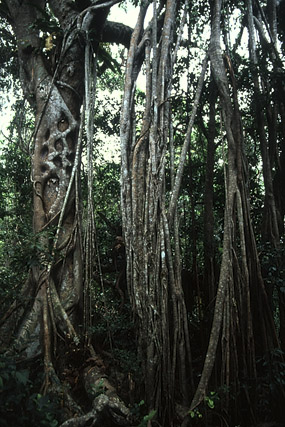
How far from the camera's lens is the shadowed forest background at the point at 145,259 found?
2.51 m

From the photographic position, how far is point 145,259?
2.74 metres

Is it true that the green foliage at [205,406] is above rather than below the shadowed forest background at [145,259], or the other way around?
below

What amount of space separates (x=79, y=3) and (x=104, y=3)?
414mm

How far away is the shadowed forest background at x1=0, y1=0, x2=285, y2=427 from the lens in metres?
2.51

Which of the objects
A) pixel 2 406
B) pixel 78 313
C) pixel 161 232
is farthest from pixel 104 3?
pixel 2 406

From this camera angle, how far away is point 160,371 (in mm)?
2498

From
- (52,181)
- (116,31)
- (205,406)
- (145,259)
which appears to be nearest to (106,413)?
(205,406)

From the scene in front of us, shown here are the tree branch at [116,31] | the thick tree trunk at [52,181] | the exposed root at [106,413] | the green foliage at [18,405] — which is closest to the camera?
the green foliage at [18,405]

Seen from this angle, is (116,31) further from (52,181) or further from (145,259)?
(145,259)

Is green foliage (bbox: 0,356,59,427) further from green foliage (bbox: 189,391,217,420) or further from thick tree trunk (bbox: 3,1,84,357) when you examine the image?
green foliage (bbox: 189,391,217,420)

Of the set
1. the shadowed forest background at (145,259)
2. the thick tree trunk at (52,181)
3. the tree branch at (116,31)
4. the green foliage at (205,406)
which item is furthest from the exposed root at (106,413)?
the tree branch at (116,31)

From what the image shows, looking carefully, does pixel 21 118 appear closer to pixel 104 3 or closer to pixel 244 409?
pixel 104 3

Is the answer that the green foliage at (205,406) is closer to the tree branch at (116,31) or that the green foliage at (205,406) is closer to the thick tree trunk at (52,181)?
the thick tree trunk at (52,181)

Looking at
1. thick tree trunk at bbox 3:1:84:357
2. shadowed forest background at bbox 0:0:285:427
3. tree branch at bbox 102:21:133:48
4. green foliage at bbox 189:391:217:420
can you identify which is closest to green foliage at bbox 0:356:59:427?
shadowed forest background at bbox 0:0:285:427
